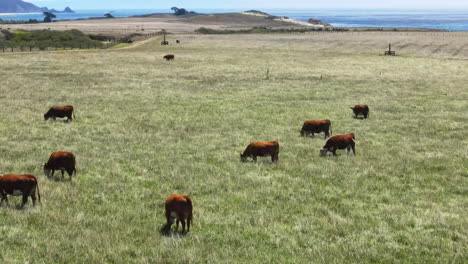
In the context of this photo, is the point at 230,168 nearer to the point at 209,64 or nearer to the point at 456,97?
the point at 456,97

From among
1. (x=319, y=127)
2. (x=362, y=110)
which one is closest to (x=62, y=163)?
(x=319, y=127)

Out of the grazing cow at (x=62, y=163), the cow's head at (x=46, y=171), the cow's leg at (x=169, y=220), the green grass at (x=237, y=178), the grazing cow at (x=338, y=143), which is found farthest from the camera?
the grazing cow at (x=338, y=143)

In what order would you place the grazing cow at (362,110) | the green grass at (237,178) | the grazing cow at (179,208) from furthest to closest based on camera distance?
1. the grazing cow at (362,110)
2. the grazing cow at (179,208)
3. the green grass at (237,178)

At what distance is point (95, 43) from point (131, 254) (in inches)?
3177

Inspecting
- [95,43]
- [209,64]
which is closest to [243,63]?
[209,64]

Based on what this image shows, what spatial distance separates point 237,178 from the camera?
578 inches

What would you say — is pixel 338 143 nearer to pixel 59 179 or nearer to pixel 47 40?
pixel 59 179

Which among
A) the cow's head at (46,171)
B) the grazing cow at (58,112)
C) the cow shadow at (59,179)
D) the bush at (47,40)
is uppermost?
the bush at (47,40)

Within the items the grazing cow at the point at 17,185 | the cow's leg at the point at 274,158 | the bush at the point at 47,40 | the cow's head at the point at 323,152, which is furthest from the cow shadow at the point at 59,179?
the bush at the point at 47,40

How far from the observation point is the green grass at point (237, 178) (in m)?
9.98

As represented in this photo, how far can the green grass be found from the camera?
9.98 metres

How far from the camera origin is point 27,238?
33.3 feet

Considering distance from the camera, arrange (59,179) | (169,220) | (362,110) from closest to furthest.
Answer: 1. (169,220)
2. (59,179)
3. (362,110)

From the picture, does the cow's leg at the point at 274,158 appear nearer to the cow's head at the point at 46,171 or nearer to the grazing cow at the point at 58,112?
the cow's head at the point at 46,171
